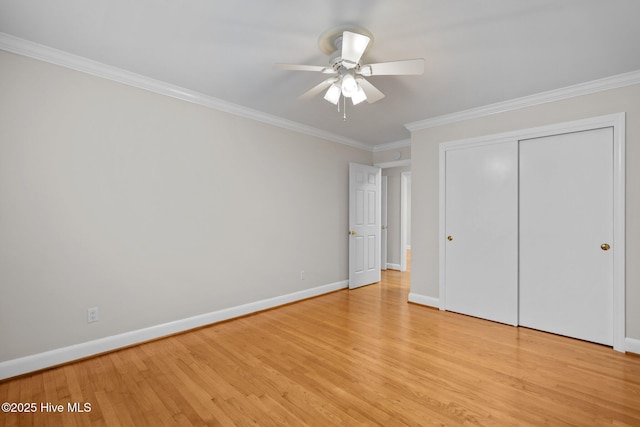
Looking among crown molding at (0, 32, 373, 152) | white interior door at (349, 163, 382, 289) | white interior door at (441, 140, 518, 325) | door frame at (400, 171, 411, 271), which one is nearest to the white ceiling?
crown molding at (0, 32, 373, 152)

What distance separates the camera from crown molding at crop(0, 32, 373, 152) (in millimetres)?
2215

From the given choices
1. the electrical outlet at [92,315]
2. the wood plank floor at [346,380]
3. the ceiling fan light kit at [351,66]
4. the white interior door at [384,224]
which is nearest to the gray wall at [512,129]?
the wood plank floor at [346,380]

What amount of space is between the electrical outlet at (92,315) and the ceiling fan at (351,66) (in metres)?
2.56

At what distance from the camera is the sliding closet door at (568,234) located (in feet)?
9.24

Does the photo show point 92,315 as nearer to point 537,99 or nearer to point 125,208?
point 125,208

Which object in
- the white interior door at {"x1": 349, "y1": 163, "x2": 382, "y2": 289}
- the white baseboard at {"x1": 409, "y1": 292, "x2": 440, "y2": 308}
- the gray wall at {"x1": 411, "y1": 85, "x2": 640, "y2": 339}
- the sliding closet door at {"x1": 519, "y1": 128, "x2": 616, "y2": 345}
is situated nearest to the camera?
the gray wall at {"x1": 411, "y1": 85, "x2": 640, "y2": 339}

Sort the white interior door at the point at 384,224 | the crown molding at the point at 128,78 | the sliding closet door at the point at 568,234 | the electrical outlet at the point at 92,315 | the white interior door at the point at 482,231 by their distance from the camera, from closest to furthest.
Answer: the crown molding at the point at 128,78, the electrical outlet at the point at 92,315, the sliding closet door at the point at 568,234, the white interior door at the point at 482,231, the white interior door at the point at 384,224

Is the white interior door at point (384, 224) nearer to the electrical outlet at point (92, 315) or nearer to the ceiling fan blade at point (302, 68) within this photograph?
the ceiling fan blade at point (302, 68)

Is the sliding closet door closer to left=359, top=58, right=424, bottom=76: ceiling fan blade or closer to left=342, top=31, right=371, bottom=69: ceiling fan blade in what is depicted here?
left=359, top=58, right=424, bottom=76: ceiling fan blade

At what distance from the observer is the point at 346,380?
7.27ft

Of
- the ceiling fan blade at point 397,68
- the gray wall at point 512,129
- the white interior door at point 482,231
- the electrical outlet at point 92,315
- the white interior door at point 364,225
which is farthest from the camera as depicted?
the white interior door at point 364,225

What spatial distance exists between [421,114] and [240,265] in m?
2.96

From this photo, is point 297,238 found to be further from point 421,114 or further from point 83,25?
point 83,25

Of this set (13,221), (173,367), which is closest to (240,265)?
(173,367)
